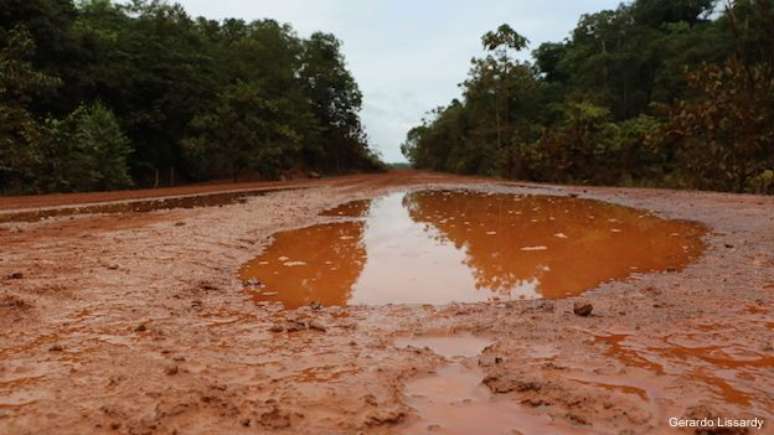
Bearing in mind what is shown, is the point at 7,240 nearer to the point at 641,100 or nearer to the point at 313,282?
the point at 313,282

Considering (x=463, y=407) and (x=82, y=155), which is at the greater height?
(x=82, y=155)

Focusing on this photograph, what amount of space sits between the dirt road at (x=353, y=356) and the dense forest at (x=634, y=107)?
40.5 ft

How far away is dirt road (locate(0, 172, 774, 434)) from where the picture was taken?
201 centimetres

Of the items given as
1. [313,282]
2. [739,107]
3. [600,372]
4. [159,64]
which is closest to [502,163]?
[739,107]

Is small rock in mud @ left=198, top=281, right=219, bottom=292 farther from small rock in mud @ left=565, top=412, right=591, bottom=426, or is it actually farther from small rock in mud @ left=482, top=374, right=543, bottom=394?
small rock in mud @ left=565, top=412, right=591, bottom=426

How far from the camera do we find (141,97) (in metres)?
28.3

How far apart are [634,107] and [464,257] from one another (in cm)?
3870

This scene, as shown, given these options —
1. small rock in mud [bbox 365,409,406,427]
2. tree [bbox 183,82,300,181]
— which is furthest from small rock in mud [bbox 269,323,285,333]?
tree [bbox 183,82,300,181]

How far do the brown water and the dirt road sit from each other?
0.42 metres

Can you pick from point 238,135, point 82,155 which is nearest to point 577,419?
point 82,155

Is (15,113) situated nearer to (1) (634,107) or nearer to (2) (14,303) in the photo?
(2) (14,303)

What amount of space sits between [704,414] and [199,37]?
35650 millimetres

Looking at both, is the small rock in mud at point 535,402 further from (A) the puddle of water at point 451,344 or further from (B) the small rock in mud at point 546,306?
(B) the small rock in mud at point 546,306

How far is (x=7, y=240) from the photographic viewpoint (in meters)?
6.48
